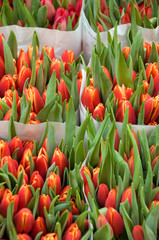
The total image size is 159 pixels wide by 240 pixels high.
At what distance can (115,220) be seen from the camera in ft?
2.87

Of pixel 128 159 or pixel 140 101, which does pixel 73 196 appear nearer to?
pixel 128 159

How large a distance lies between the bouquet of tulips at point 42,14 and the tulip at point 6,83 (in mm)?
336

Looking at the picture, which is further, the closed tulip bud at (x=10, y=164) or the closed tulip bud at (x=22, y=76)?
the closed tulip bud at (x=22, y=76)

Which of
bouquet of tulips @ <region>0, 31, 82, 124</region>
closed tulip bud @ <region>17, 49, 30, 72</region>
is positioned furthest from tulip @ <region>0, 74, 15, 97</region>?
closed tulip bud @ <region>17, 49, 30, 72</region>

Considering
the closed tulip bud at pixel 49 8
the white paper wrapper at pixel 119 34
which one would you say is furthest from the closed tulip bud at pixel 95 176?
the closed tulip bud at pixel 49 8

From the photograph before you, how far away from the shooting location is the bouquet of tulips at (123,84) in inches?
45.7

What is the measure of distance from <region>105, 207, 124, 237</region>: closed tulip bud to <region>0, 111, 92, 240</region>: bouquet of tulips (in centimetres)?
5

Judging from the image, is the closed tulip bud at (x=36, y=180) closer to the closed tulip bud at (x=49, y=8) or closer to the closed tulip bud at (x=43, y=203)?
the closed tulip bud at (x=43, y=203)

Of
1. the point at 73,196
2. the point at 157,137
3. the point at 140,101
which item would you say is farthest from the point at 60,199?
the point at 140,101

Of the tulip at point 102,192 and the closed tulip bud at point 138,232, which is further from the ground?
the tulip at point 102,192

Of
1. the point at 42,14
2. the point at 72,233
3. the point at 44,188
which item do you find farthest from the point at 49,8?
the point at 72,233

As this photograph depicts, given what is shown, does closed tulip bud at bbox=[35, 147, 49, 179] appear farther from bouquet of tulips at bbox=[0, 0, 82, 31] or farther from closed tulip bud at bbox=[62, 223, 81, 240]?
bouquet of tulips at bbox=[0, 0, 82, 31]

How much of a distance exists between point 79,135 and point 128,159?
13cm

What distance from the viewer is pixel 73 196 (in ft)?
3.13
